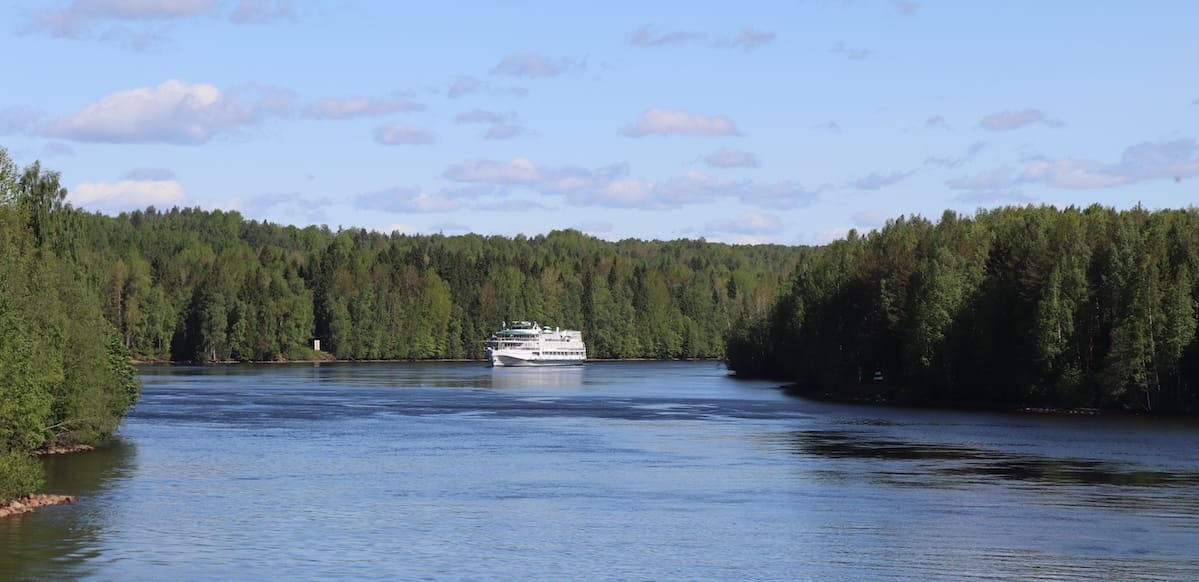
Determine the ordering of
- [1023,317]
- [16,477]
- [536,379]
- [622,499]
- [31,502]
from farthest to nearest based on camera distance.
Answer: [536,379] → [1023,317] → [622,499] → [31,502] → [16,477]

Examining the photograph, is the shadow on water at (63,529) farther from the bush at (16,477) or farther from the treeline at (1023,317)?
the treeline at (1023,317)

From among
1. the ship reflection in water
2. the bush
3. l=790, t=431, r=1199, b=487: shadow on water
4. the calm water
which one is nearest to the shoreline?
the calm water

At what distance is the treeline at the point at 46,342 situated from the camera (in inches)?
1957

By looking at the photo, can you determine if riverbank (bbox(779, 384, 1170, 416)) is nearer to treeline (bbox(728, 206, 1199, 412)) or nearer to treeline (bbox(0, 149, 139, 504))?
treeline (bbox(728, 206, 1199, 412))

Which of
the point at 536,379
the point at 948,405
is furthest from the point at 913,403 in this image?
the point at 536,379

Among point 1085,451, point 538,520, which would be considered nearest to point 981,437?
point 1085,451

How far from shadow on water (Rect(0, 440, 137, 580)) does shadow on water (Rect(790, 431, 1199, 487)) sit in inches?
1316

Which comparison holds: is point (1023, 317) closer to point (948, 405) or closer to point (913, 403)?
point (948, 405)

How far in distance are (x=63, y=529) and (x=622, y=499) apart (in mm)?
19830

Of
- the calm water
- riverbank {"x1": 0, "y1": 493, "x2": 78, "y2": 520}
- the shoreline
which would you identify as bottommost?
the calm water

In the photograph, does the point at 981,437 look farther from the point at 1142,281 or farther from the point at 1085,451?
the point at 1142,281

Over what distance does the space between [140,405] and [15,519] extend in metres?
61.8

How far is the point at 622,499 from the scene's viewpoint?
55281 millimetres

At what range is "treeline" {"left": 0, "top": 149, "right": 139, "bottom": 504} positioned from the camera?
49719 mm
